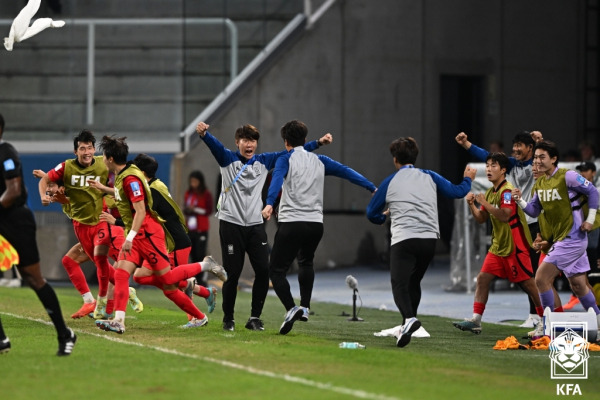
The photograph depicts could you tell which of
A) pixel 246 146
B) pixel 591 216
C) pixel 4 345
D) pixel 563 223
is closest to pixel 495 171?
pixel 563 223

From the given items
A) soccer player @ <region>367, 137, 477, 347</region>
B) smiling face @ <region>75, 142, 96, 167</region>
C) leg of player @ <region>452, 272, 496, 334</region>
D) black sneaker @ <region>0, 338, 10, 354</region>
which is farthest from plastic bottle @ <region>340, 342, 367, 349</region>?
smiling face @ <region>75, 142, 96, 167</region>

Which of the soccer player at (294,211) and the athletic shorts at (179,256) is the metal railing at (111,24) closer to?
the athletic shorts at (179,256)

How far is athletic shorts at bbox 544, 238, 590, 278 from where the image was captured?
38.7 ft

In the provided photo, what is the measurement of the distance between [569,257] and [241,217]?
3.33 m

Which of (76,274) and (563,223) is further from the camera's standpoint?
(76,274)

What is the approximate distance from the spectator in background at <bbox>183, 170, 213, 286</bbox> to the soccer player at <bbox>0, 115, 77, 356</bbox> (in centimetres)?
1165

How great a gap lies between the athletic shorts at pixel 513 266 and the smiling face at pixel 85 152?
455 cm

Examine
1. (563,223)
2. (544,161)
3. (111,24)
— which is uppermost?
(111,24)

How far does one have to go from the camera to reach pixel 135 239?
12008 mm

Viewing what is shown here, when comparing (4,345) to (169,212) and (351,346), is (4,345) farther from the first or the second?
(169,212)

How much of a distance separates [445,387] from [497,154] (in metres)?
4.82

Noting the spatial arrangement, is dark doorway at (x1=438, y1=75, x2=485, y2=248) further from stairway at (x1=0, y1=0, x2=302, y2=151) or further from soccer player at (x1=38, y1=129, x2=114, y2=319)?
soccer player at (x1=38, y1=129, x2=114, y2=319)

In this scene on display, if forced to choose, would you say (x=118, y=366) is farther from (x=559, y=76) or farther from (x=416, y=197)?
(x=559, y=76)

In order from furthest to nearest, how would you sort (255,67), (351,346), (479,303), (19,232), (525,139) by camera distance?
1. (255,67)
2. (525,139)
3. (479,303)
4. (351,346)
5. (19,232)
